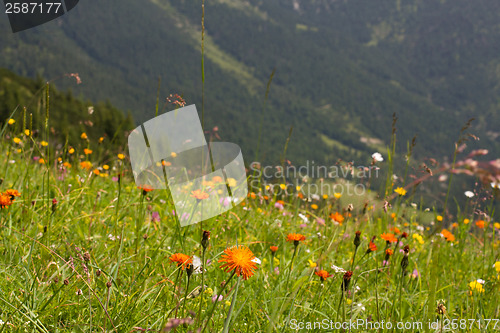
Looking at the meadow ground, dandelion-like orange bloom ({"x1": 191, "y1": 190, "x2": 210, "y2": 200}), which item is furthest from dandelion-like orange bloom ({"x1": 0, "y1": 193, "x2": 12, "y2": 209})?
dandelion-like orange bloom ({"x1": 191, "y1": 190, "x2": 210, "y2": 200})

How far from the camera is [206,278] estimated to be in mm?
2141

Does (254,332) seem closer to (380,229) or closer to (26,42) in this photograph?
(380,229)

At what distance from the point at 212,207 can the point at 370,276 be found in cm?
131

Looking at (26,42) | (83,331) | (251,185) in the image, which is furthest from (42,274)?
(26,42)

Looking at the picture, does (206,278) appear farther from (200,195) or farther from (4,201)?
(4,201)

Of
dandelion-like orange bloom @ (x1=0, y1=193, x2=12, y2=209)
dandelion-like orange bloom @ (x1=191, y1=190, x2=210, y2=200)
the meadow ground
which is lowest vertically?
the meadow ground

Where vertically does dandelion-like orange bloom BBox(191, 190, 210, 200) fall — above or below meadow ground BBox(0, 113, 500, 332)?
above

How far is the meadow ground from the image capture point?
1452 millimetres

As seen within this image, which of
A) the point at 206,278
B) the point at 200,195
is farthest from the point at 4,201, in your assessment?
the point at 206,278

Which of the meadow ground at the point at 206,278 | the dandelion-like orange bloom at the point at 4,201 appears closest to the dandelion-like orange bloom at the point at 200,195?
the meadow ground at the point at 206,278

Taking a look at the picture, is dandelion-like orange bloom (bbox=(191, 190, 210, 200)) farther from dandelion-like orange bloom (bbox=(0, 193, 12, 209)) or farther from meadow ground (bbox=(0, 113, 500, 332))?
dandelion-like orange bloom (bbox=(0, 193, 12, 209))

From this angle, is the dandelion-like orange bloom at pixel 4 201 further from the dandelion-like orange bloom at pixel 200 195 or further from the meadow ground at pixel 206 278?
the dandelion-like orange bloom at pixel 200 195

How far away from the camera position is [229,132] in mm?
166250

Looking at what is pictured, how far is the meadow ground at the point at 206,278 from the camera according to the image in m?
1.45
